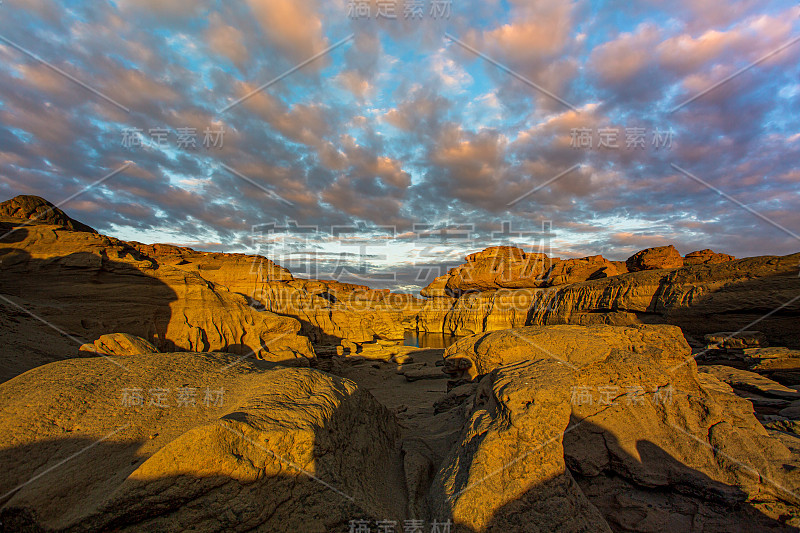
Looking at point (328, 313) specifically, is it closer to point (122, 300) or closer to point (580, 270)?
point (122, 300)

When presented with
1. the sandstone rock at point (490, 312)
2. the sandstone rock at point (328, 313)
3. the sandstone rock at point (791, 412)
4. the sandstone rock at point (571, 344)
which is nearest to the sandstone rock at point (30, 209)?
the sandstone rock at point (328, 313)

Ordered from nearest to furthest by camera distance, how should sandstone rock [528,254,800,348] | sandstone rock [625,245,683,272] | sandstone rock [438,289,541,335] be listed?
sandstone rock [528,254,800,348] → sandstone rock [625,245,683,272] → sandstone rock [438,289,541,335]

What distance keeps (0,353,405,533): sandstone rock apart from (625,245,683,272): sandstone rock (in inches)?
1104

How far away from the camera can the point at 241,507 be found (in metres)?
2.24

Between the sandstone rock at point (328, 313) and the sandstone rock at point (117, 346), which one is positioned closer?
the sandstone rock at point (117, 346)

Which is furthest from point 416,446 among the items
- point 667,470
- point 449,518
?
point 667,470

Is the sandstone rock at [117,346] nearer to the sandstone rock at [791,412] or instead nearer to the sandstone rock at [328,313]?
the sandstone rock at [791,412]

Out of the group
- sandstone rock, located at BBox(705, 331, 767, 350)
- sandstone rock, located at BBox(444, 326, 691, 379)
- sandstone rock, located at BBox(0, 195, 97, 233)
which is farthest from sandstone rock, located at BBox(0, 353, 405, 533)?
sandstone rock, located at BBox(0, 195, 97, 233)

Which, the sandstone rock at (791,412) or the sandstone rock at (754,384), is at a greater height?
the sandstone rock at (791,412)

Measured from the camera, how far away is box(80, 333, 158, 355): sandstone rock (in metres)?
6.32

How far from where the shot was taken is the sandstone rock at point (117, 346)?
6.32 metres

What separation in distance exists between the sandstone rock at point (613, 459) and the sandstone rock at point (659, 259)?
25.2 meters

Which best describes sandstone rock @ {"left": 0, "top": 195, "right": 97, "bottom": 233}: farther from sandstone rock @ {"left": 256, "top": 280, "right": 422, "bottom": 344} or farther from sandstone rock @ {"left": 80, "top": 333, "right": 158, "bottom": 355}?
sandstone rock @ {"left": 80, "top": 333, "right": 158, "bottom": 355}

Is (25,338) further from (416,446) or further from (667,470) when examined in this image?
(667,470)
